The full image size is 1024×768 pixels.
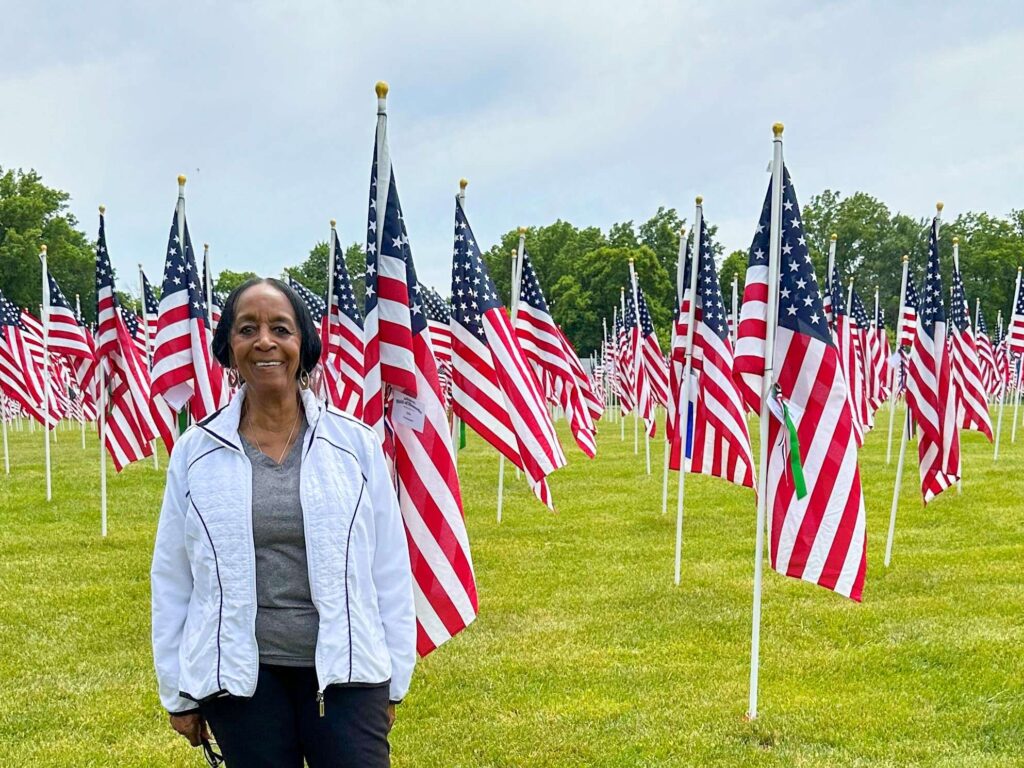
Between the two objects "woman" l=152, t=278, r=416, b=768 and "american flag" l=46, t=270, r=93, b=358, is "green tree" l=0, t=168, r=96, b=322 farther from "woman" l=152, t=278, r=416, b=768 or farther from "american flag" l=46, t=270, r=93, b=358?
"woman" l=152, t=278, r=416, b=768

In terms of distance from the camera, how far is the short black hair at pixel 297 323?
10.4 ft

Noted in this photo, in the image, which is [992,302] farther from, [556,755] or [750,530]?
[556,755]

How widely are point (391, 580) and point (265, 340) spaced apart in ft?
2.93

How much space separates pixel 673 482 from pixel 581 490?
6.99 feet

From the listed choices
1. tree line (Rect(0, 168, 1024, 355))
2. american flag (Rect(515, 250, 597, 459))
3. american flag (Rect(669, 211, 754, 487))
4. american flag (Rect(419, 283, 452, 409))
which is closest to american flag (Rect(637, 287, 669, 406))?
american flag (Rect(419, 283, 452, 409))

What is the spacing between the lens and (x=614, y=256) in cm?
7200

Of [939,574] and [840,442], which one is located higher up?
[840,442]

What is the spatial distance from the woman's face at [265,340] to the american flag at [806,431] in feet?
11.9

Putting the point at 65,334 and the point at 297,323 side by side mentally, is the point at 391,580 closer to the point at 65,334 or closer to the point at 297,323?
the point at 297,323

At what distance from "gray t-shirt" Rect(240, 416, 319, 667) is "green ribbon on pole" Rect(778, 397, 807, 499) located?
3.67 m

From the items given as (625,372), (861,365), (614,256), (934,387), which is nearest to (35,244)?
(614,256)

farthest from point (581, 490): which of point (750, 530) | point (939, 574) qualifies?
point (939, 574)

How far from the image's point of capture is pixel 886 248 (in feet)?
304

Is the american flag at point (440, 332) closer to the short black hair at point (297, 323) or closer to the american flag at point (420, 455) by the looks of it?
the american flag at point (420, 455)
